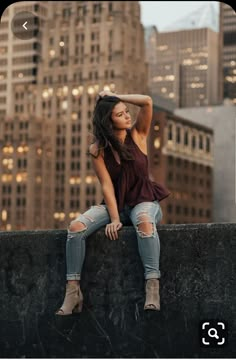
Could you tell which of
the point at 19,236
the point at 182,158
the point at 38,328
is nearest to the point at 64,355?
the point at 38,328

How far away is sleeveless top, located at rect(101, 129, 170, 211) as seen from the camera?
7465 millimetres

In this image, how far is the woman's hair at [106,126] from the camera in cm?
746

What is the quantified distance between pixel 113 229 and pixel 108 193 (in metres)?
0.32

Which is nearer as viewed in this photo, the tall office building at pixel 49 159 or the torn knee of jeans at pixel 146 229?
the torn knee of jeans at pixel 146 229

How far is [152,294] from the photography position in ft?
23.6

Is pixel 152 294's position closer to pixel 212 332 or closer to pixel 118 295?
pixel 118 295

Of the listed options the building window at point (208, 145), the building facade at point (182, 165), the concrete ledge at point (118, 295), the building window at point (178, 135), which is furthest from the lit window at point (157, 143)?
the concrete ledge at point (118, 295)

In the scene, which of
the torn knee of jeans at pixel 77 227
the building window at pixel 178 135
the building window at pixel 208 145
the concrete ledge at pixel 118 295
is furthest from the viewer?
the building window at pixel 208 145

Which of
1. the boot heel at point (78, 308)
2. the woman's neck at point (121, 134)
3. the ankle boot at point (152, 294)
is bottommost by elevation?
the boot heel at point (78, 308)

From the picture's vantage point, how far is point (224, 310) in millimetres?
7051

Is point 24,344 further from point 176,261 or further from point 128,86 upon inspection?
point 128,86

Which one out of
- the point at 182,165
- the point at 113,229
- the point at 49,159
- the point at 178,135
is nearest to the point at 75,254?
the point at 113,229

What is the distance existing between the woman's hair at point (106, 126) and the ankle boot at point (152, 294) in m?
1.09

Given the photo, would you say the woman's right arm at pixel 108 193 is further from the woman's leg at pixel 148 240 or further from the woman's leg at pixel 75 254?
the woman's leg at pixel 148 240
